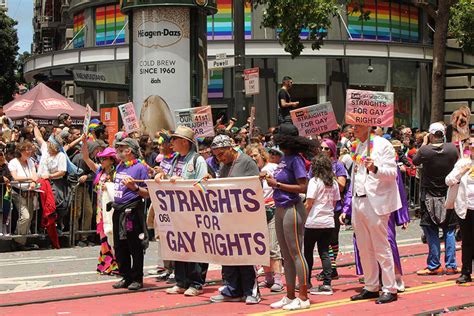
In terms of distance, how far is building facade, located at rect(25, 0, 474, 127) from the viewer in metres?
38.1

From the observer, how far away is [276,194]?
9.67m

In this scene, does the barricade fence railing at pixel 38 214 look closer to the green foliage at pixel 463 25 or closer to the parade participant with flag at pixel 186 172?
the parade participant with flag at pixel 186 172

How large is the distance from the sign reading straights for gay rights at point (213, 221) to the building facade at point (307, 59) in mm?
25965

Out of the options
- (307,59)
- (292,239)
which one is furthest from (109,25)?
(292,239)

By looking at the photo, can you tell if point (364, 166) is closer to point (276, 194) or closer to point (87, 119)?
point (276, 194)

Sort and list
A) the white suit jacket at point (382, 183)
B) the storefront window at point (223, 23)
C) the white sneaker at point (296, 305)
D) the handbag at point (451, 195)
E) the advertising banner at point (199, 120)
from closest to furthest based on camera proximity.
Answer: the white sneaker at point (296, 305) → the white suit jacket at point (382, 183) → the handbag at point (451, 195) → the advertising banner at point (199, 120) → the storefront window at point (223, 23)

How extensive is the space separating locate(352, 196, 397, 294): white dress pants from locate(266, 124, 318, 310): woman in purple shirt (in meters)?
0.64

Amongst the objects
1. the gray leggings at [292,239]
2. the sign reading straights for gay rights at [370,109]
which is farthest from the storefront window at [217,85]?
the gray leggings at [292,239]

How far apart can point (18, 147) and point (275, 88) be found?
920 inches

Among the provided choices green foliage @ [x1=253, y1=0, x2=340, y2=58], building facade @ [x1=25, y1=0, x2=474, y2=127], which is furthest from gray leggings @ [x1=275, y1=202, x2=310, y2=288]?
building facade @ [x1=25, y1=0, x2=474, y2=127]

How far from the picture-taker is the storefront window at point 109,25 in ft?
132

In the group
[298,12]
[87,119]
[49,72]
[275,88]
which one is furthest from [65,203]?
[49,72]

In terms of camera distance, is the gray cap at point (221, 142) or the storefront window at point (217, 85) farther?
the storefront window at point (217, 85)

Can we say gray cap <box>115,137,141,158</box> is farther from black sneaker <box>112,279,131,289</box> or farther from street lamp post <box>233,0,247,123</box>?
street lamp post <box>233,0,247,123</box>
